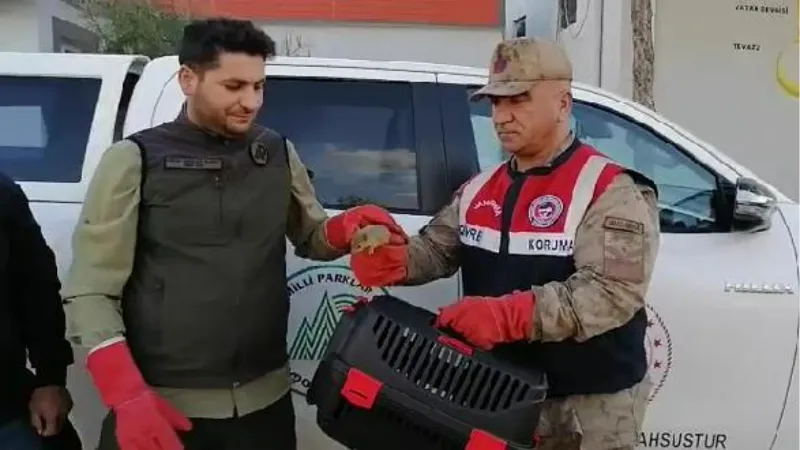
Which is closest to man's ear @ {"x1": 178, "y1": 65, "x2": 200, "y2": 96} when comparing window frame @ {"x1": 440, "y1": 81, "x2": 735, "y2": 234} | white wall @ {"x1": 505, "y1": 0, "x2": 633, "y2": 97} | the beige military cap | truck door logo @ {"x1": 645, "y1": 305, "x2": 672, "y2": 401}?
the beige military cap

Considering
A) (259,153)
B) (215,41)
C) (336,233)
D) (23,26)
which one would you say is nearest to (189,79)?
(215,41)

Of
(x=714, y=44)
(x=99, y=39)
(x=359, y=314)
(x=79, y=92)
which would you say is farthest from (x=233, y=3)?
(x=359, y=314)

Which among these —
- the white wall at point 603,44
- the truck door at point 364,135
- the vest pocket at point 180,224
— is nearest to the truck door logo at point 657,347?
the truck door at point 364,135

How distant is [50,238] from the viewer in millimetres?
3090

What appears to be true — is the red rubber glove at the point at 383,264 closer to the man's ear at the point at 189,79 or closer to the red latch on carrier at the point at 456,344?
the red latch on carrier at the point at 456,344

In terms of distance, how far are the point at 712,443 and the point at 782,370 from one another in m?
0.33

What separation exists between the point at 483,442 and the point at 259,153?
2.74 ft

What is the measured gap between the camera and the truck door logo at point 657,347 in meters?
3.17

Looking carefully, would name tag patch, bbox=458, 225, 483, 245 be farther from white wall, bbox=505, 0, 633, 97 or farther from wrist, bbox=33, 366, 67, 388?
white wall, bbox=505, 0, 633, 97

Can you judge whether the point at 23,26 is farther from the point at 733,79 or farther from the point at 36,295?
the point at 36,295

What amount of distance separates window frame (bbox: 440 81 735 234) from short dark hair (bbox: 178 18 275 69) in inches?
44.4

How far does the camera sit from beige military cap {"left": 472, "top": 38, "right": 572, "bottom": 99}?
2289 mm

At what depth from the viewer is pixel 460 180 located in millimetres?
3266

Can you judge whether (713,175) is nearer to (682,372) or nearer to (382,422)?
(682,372)
